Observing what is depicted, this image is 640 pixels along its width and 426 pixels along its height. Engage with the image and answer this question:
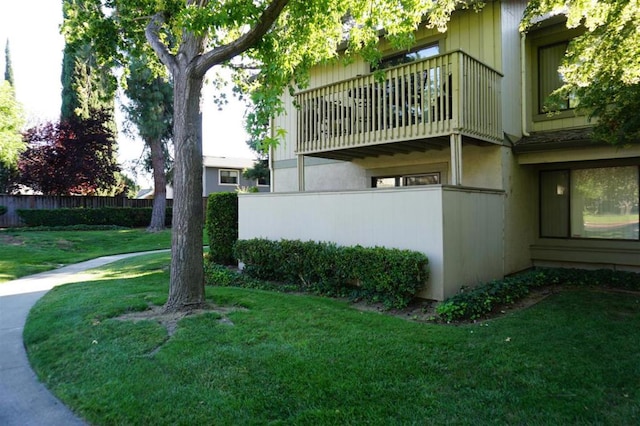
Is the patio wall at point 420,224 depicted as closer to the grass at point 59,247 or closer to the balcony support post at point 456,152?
the balcony support post at point 456,152

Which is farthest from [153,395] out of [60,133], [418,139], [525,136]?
[60,133]

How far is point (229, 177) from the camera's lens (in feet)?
126

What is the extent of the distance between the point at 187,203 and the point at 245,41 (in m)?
2.69

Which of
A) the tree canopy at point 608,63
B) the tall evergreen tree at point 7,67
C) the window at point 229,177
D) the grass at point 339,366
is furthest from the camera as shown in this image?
the tall evergreen tree at point 7,67

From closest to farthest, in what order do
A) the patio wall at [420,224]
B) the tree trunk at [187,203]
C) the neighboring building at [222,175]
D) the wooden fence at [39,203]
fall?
the tree trunk at [187,203], the patio wall at [420,224], the wooden fence at [39,203], the neighboring building at [222,175]

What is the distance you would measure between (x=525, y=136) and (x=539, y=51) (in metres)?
2.32

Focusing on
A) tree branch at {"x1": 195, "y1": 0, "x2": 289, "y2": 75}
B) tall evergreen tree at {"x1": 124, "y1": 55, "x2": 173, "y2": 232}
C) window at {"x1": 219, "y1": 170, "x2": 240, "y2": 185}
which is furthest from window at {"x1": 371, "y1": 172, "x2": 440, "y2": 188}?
window at {"x1": 219, "y1": 170, "x2": 240, "y2": 185}

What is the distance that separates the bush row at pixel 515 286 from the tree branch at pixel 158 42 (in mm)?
5946

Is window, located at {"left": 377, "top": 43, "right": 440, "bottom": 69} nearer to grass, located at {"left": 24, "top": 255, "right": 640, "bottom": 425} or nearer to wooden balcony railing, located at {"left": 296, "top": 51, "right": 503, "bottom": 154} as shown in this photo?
wooden balcony railing, located at {"left": 296, "top": 51, "right": 503, "bottom": 154}

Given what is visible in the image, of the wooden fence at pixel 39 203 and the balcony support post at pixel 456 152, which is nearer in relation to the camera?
the balcony support post at pixel 456 152

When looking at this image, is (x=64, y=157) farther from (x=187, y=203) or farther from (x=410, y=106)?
(x=410, y=106)

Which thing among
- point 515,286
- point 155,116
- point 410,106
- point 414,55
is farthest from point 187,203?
point 155,116

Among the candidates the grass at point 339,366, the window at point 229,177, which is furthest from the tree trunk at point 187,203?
the window at point 229,177

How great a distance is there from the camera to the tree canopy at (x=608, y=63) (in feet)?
19.4
